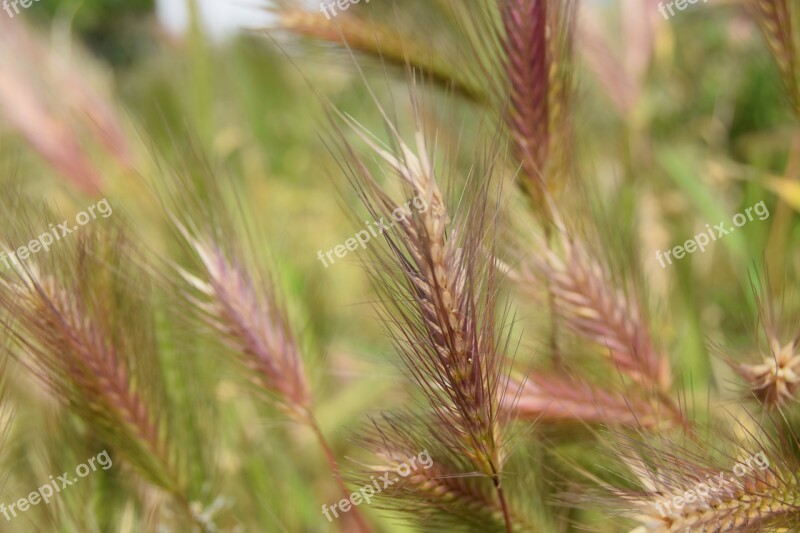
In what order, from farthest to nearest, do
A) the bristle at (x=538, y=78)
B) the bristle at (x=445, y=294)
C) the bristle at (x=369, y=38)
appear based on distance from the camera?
the bristle at (x=369, y=38) < the bristle at (x=538, y=78) < the bristle at (x=445, y=294)

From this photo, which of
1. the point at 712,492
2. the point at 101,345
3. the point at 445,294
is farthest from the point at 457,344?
the point at 101,345

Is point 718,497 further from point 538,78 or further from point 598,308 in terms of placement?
point 538,78

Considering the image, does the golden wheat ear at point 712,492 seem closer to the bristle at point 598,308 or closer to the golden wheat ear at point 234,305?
the bristle at point 598,308

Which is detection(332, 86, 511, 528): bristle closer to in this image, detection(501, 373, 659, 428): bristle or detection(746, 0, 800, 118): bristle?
detection(501, 373, 659, 428): bristle

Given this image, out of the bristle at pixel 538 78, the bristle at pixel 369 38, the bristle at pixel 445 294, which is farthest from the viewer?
the bristle at pixel 369 38

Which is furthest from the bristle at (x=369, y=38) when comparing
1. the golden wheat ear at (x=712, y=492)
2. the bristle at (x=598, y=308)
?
the golden wheat ear at (x=712, y=492)

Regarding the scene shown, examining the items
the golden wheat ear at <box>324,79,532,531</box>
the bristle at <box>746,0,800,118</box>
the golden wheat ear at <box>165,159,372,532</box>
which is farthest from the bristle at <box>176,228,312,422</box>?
the bristle at <box>746,0,800,118</box>

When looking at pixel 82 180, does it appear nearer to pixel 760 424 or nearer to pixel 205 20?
pixel 205 20

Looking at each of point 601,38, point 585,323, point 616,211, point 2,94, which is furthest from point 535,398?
point 2,94
